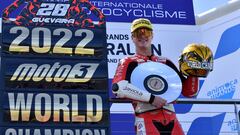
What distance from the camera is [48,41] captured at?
2.86m

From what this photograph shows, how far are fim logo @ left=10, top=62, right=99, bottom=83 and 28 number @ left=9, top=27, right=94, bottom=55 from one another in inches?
2.9

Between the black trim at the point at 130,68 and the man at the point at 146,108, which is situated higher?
the black trim at the point at 130,68

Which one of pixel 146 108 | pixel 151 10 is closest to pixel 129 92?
pixel 146 108

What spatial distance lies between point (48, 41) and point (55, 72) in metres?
0.16

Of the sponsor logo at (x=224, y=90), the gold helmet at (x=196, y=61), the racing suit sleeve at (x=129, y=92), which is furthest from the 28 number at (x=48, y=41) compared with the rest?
the sponsor logo at (x=224, y=90)

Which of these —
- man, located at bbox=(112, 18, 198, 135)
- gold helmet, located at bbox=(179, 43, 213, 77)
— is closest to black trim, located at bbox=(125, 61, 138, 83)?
man, located at bbox=(112, 18, 198, 135)

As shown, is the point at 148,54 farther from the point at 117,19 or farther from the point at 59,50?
the point at 117,19

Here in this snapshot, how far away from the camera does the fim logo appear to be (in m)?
2.77

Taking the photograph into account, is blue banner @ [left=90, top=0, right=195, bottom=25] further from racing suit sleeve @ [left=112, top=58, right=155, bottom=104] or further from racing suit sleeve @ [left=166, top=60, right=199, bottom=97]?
racing suit sleeve @ [left=112, top=58, right=155, bottom=104]

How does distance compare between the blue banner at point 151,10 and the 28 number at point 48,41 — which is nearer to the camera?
the 28 number at point 48,41

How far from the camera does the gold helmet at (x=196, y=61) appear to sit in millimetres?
3268

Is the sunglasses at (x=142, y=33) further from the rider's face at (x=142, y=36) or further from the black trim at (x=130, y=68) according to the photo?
the black trim at (x=130, y=68)

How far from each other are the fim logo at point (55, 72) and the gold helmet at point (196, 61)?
0.63 meters

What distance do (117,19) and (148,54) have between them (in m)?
1.75
